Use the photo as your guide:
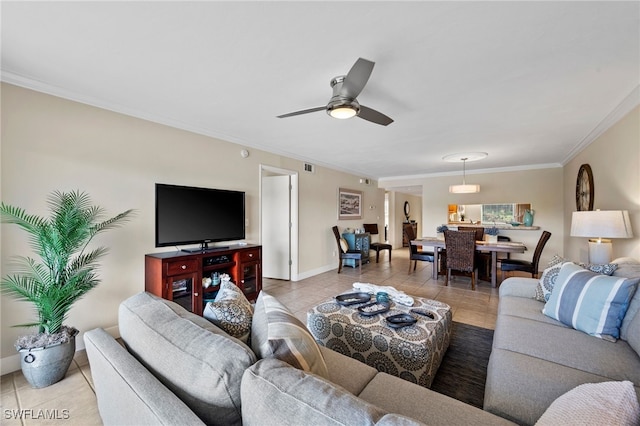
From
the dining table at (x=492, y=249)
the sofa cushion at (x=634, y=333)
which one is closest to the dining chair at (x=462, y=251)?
the dining table at (x=492, y=249)

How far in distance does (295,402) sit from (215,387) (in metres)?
0.28

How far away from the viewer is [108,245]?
2613mm

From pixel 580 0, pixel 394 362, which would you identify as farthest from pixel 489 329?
pixel 580 0

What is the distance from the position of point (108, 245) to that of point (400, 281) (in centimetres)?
431

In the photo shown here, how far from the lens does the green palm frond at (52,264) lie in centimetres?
195

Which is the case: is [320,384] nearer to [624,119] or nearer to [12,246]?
[12,246]

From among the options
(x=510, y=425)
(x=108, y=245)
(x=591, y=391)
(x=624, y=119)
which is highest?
(x=624, y=119)

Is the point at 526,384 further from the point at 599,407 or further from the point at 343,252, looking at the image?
the point at 343,252

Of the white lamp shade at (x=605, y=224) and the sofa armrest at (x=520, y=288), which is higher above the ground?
the white lamp shade at (x=605, y=224)

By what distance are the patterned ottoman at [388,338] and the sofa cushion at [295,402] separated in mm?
1271

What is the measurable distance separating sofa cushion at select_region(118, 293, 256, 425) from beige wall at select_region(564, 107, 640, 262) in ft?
12.2

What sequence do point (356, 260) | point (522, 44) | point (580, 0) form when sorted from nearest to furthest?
point (580, 0), point (522, 44), point (356, 260)

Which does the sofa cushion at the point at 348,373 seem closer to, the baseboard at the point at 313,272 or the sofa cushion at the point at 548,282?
the sofa cushion at the point at 548,282

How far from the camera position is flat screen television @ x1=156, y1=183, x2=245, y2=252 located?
2.91m
